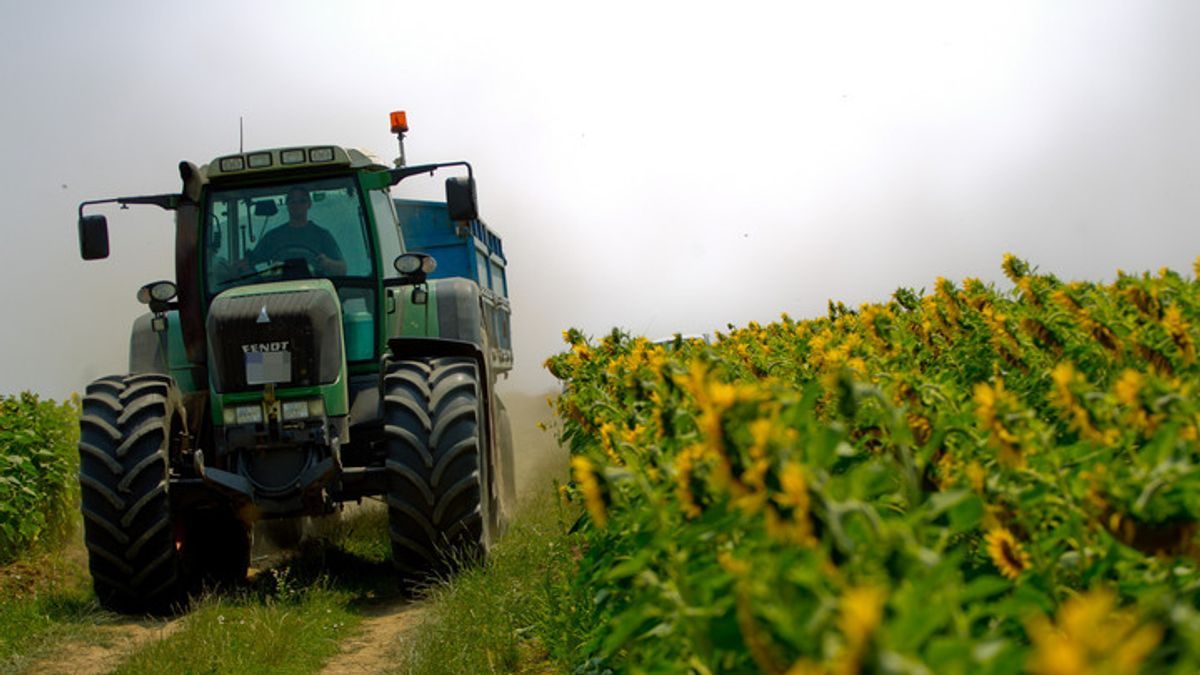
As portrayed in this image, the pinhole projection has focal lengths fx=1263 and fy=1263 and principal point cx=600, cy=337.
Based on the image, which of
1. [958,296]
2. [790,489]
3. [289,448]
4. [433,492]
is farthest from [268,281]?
[790,489]

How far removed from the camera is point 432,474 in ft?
21.8

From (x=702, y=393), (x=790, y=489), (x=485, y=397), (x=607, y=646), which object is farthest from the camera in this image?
(x=485, y=397)

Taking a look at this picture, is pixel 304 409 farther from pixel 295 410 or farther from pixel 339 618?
pixel 339 618

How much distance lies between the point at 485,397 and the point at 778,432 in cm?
623

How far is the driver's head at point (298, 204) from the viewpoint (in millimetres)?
7355

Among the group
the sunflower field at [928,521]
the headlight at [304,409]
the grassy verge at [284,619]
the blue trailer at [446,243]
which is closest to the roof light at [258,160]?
the headlight at [304,409]

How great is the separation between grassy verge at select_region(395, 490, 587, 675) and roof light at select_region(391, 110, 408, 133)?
440 cm

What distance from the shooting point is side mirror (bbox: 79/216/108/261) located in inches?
278

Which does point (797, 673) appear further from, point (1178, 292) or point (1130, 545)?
point (1178, 292)

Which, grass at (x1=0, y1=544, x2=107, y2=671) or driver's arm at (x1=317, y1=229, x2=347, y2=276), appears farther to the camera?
driver's arm at (x1=317, y1=229, x2=347, y2=276)

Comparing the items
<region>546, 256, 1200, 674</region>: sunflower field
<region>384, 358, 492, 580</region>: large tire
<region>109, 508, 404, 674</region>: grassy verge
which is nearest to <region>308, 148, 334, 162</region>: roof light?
<region>384, 358, 492, 580</region>: large tire

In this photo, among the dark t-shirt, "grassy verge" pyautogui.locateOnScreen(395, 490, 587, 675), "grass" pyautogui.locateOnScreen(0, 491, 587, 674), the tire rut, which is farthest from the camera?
the dark t-shirt

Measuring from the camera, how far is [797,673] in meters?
1.35

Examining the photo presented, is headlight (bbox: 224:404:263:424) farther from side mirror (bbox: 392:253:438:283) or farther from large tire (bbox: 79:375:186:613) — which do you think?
side mirror (bbox: 392:253:438:283)
